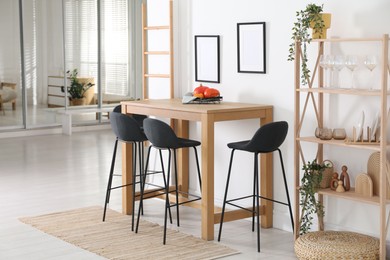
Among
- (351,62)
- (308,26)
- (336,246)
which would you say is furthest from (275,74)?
(336,246)

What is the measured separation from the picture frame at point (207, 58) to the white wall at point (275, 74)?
0.06m

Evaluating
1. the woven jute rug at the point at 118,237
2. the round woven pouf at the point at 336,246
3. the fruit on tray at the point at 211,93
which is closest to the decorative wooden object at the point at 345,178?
the round woven pouf at the point at 336,246

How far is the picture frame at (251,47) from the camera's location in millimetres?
6098

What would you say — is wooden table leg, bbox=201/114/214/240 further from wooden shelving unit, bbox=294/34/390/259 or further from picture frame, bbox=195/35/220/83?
picture frame, bbox=195/35/220/83

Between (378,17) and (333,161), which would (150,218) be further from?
(378,17)

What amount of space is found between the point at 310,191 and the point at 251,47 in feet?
5.06

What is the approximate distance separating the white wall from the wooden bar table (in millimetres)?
102

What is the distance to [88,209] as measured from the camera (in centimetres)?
674

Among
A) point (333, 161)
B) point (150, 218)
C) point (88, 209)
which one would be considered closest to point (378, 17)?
point (333, 161)

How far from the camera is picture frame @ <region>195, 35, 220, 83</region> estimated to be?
6609 millimetres

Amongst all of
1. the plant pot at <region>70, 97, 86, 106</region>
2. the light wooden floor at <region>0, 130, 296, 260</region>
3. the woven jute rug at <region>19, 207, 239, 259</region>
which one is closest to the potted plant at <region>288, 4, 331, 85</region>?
the light wooden floor at <region>0, 130, 296, 260</region>

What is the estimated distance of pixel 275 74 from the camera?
6.01m

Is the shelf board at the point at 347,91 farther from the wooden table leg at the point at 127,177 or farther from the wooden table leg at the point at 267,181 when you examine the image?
the wooden table leg at the point at 127,177

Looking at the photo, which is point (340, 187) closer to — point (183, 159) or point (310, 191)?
point (310, 191)
